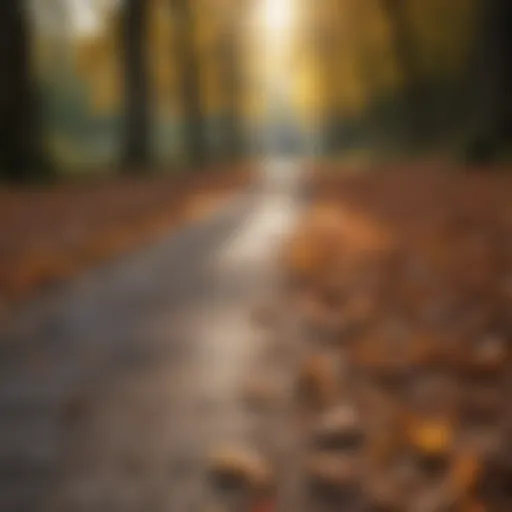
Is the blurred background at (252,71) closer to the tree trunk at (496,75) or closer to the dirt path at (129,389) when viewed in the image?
the tree trunk at (496,75)

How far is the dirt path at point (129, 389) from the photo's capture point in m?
2.67

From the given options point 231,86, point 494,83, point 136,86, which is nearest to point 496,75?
point 494,83

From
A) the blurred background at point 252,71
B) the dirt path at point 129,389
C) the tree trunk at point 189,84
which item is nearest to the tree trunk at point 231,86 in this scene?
the blurred background at point 252,71

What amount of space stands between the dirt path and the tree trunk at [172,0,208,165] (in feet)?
59.0

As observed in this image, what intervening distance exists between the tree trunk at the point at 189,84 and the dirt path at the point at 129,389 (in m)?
18.0

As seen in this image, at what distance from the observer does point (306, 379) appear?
341 cm

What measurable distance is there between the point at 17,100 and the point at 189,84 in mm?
13849

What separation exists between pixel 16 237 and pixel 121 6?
13522 mm

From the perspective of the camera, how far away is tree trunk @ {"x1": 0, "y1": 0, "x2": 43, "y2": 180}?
13.9 m

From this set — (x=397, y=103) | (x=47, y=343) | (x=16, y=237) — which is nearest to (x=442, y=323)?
(x=47, y=343)

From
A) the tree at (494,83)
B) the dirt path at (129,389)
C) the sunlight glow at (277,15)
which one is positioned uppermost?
the sunlight glow at (277,15)

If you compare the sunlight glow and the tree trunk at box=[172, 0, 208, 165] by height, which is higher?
the sunlight glow

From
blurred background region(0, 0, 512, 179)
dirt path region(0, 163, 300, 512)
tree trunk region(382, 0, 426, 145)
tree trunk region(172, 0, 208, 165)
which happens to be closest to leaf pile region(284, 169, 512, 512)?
dirt path region(0, 163, 300, 512)

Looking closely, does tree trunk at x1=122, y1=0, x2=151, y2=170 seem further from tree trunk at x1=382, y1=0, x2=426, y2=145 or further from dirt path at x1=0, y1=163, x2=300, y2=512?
dirt path at x1=0, y1=163, x2=300, y2=512
